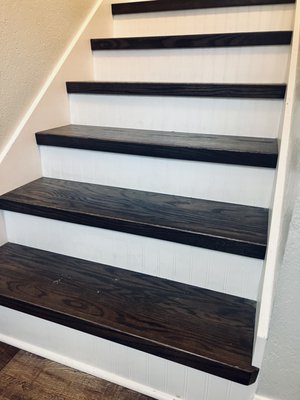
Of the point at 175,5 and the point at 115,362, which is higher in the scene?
the point at 175,5

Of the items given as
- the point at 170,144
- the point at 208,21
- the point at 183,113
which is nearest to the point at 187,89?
the point at 183,113

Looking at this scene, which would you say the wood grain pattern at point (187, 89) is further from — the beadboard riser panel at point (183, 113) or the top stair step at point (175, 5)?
the top stair step at point (175, 5)

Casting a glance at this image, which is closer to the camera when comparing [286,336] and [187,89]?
[286,336]

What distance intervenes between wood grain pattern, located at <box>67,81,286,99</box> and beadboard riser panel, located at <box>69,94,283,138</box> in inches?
0.8

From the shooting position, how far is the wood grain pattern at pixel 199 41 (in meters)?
1.14

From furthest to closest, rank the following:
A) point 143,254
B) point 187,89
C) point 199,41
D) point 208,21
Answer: point 208,21
point 199,41
point 187,89
point 143,254

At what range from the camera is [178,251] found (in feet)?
2.95

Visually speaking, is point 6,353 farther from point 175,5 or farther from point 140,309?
point 175,5

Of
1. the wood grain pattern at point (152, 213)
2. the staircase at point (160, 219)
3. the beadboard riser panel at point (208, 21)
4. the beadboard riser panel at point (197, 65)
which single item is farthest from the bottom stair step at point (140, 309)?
the beadboard riser panel at point (208, 21)

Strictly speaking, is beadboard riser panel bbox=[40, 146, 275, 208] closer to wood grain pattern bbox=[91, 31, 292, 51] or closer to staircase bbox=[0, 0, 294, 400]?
staircase bbox=[0, 0, 294, 400]

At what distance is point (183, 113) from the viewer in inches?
45.4

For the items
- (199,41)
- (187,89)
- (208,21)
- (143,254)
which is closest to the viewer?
(143,254)

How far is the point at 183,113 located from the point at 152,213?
1.39ft

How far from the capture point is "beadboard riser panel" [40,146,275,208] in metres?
0.96
